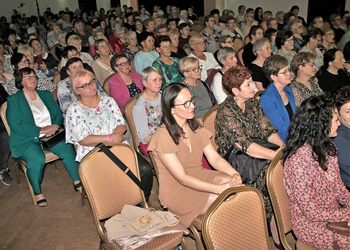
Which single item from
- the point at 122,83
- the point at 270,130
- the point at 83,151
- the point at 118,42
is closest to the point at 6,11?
the point at 118,42

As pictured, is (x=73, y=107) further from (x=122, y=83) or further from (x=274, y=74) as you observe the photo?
(x=274, y=74)

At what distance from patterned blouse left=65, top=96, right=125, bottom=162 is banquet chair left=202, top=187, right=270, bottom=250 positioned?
5.57 ft

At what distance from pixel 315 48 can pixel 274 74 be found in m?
3.05

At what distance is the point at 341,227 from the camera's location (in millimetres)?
1835

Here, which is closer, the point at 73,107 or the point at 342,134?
the point at 342,134

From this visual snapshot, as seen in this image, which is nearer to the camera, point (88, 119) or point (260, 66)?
point (88, 119)

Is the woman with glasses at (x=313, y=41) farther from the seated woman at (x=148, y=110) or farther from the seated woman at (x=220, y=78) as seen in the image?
the seated woman at (x=148, y=110)

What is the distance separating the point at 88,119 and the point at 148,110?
23.4 inches

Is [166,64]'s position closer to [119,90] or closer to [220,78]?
[119,90]

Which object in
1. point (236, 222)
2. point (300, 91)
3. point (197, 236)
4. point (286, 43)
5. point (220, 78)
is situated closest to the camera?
point (236, 222)

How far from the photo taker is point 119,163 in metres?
2.25

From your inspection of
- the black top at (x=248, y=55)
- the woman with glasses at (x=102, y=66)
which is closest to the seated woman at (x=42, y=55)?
the woman with glasses at (x=102, y=66)

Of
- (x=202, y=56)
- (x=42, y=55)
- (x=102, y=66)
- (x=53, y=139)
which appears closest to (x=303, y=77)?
(x=202, y=56)

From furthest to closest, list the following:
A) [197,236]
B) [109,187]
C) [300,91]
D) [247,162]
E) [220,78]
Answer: [220,78] → [300,91] → [247,162] → [109,187] → [197,236]
